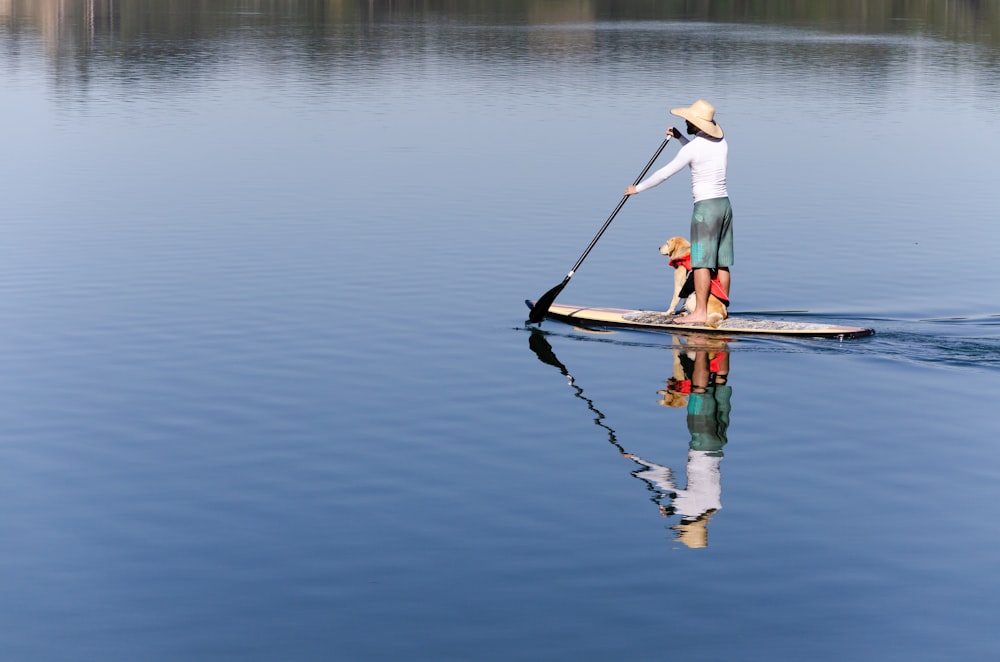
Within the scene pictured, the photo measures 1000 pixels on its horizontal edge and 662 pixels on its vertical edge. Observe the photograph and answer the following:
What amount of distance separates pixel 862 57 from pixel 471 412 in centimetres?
6287

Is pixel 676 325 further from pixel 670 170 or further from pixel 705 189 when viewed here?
pixel 670 170

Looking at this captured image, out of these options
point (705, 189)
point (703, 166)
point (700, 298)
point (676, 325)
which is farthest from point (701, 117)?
point (676, 325)

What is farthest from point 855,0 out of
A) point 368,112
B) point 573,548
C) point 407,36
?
point 573,548

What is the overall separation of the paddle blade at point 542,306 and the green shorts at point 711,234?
7.69ft

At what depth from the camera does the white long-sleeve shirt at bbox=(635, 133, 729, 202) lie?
20453 millimetres

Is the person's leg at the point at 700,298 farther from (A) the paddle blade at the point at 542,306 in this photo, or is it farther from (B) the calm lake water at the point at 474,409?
(A) the paddle blade at the point at 542,306

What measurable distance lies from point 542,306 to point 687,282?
6.90ft

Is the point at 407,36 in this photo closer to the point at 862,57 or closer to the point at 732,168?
the point at 862,57

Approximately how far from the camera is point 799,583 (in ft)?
41.8

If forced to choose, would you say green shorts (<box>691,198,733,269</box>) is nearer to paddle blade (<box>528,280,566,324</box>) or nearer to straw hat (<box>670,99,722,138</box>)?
straw hat (<box>670,99,722,138</box>)

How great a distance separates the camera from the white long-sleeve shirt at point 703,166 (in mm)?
20453

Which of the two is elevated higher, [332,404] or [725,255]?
[725,255]

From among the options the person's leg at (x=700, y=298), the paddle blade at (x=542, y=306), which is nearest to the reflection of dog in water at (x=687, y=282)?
the person's leg at (x=700, y=298)

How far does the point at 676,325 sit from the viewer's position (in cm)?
2177
